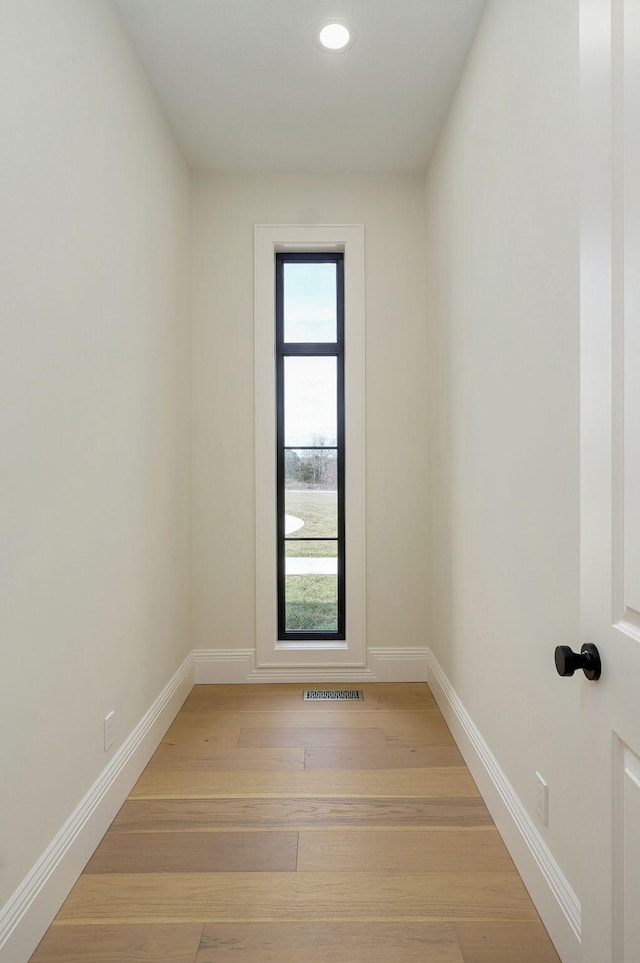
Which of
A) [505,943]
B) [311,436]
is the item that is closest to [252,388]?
[311,436]

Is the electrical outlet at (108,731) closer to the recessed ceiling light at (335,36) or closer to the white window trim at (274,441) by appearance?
the white window trim at (274,441)

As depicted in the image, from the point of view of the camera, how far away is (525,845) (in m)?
1.61

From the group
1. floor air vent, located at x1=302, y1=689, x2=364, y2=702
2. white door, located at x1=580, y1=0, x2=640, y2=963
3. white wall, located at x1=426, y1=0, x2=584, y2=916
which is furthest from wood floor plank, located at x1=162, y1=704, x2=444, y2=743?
white door, located at x1=580, y1=0, x2=640, y2=963

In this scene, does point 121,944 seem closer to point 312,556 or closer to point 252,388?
point 312,556

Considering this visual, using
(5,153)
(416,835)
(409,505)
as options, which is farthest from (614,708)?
(409,505)

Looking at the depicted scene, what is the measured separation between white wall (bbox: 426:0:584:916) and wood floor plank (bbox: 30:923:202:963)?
96 centimetres

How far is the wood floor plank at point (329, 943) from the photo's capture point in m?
1.37

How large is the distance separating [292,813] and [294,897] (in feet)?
1.24

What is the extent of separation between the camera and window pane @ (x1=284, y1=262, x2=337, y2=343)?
3.26 m

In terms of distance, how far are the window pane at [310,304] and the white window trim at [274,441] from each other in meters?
0.15

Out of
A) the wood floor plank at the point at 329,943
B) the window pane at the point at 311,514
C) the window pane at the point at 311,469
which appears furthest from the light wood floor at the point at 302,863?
the window pane at the point at 311,469

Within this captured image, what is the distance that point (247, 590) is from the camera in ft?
10.3

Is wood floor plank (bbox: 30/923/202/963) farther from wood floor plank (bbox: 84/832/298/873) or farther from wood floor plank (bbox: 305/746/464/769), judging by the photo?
wood floor plank (bbox: 305/746/464/769)

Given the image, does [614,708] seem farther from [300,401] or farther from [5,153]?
[300,401]
